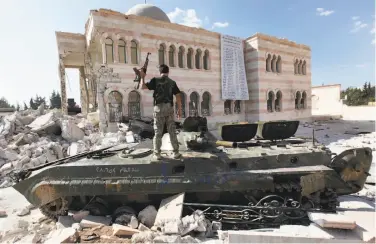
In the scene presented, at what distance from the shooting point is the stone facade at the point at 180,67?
45.5 ft

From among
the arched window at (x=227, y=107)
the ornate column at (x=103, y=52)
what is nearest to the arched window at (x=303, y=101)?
the arched window at (x=227, y=107)

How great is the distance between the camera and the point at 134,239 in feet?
11.5

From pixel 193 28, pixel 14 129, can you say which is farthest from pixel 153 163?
pixel 193 28

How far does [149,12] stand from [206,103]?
8.70 metres

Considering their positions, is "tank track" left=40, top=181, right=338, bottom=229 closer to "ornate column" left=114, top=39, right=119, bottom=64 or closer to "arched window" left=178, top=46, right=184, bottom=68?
"ornate column" left=114, top=39, right=119, bottom=64

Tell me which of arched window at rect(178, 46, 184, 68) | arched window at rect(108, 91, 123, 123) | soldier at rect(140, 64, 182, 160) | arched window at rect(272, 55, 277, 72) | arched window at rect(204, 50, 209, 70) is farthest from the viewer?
arched window at rect(272, 55, 277, 72)

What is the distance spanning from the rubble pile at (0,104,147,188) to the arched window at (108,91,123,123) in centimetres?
103

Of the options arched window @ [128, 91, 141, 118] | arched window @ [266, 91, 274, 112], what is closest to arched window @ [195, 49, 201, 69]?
arched window @ [128, 91, 141, 118]

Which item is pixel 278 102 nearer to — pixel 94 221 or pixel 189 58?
pixel 189 58

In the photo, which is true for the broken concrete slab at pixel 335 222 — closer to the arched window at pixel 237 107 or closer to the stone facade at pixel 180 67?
the stone facade at pixel 180 67

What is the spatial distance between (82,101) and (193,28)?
11554 mm

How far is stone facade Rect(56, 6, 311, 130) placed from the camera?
13.9m

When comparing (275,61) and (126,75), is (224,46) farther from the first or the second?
(126,75)

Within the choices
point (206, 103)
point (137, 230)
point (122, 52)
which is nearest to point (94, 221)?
point (137, 230)
